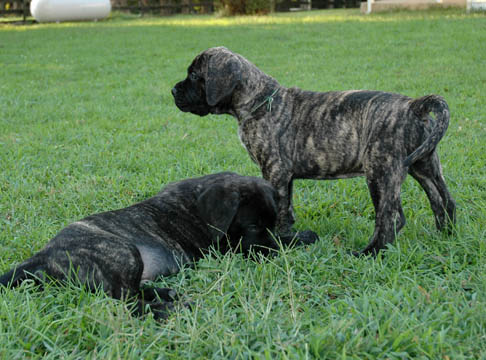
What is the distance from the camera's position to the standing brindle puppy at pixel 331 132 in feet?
12.8

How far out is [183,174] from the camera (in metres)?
6.09

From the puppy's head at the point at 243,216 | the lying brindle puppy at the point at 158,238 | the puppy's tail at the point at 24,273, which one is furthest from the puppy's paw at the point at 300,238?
the puppy's tail at the point at 24,273

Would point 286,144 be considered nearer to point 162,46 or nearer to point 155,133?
point 155,133

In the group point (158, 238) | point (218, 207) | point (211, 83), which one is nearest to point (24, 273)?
point (158, 238)

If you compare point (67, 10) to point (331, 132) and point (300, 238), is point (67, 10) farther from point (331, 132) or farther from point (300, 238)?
point (300, 238)

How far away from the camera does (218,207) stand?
12.7 ft

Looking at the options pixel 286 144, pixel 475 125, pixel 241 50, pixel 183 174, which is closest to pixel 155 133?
pixel 183 174

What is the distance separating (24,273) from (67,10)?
30582 mm

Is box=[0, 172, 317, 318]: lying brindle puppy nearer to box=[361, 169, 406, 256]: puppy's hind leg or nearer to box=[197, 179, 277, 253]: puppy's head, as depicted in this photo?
box=[197, 179, 277, 253]: puppy's head

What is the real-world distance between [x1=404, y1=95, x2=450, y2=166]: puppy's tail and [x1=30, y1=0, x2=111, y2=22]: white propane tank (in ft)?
99.8

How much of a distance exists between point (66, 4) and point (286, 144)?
29555 mm

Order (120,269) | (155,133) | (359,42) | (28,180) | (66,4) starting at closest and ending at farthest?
1. (120,269)
2. (28,180)
3. (155,133)
4. (359,42)
5. (66,4)

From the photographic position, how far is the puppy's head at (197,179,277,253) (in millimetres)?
3908

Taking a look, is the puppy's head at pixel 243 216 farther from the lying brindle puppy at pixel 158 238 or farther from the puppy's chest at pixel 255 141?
the puppy's chest at pixel 255 141
